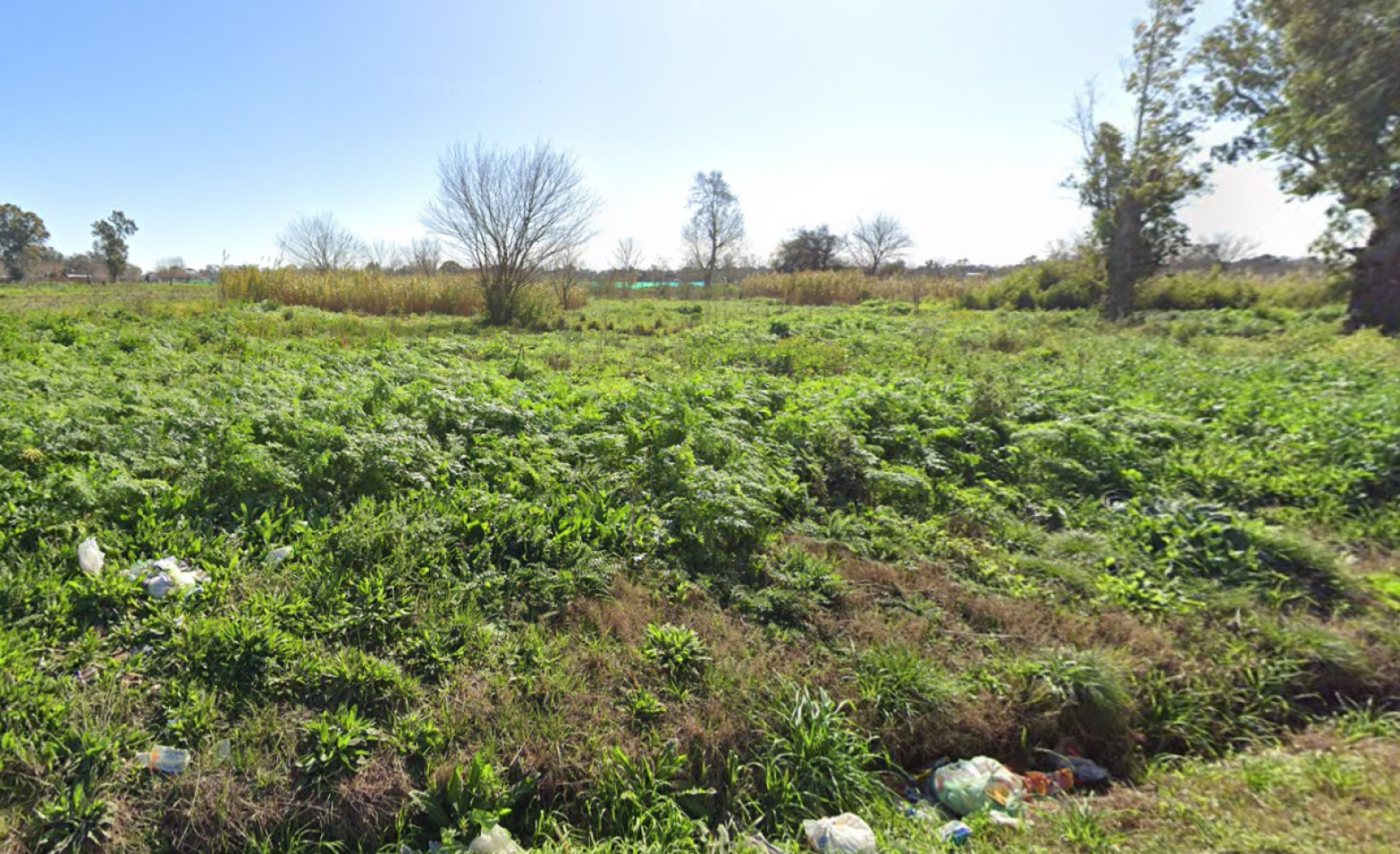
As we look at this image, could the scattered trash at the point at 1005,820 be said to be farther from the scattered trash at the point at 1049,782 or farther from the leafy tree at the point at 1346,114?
the leafy tree at the point at 1346,114

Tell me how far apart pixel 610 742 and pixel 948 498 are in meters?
3.82

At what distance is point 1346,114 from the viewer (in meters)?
12.3

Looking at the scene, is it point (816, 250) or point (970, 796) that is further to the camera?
point (816, 250)

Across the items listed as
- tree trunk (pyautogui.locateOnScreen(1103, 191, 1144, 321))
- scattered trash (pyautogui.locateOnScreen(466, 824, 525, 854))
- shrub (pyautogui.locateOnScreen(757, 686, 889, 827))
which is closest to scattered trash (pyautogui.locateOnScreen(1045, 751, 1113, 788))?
shrub (pyautogui.locateOnScreen(757, 686, 889, 827))

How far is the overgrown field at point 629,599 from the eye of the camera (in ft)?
8.93

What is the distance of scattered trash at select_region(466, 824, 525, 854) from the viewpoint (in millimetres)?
2469

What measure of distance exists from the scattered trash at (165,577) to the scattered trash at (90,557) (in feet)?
0.62

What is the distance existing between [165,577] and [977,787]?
4.46 meters

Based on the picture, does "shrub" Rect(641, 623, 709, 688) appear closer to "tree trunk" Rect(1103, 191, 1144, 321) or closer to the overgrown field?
the overgrown field

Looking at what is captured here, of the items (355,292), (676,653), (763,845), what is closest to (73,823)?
(676,653)

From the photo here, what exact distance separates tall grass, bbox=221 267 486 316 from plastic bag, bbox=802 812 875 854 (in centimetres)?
2263

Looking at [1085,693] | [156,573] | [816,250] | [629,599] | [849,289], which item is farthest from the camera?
[816,250]

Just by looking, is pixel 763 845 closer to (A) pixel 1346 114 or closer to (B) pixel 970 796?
(B) pixel 970 796

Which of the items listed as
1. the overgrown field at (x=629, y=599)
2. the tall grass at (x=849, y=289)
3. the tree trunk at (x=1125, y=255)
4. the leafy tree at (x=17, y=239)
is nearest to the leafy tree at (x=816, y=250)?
the tall grass at (x=849, y=289)
